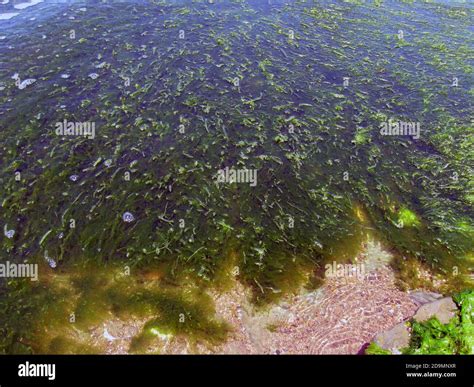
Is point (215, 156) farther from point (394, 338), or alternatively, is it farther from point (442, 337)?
Result: point (442, 337)

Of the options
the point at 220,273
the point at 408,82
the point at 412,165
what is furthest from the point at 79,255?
the point at 408,82

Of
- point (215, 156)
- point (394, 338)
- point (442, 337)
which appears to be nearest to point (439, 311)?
point (442, 337)

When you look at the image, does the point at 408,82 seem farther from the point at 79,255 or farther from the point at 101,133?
the point at 79,255

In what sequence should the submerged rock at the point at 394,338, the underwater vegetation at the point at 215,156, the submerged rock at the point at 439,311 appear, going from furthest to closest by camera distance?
the underwater vegetation at the point at 215,156 → the submerged rock at the point at 439,311 → the submerged rock at the point at 394,338

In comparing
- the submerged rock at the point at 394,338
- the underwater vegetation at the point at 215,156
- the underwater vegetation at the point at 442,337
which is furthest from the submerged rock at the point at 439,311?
the underwater vegetation at the point at 215,156

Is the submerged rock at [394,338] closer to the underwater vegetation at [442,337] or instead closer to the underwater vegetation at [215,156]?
the underwater vegetation at [442,337]

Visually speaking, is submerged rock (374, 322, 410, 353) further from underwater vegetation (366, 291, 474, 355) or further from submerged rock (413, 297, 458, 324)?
submerged rock (413, 297, 458, 324)

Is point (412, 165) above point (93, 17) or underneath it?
underneath
